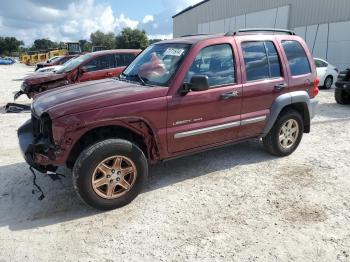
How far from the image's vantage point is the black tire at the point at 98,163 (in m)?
3.75

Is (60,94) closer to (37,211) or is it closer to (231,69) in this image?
(37,211)

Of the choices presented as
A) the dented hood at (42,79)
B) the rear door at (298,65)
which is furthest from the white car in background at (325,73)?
the dented hood at (42,79)

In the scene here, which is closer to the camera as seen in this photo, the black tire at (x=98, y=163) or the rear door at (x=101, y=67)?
the black tire at (x=98, y=163)

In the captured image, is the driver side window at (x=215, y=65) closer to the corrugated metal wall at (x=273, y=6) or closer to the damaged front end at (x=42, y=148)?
the damaged front end at (x=42, y=148)

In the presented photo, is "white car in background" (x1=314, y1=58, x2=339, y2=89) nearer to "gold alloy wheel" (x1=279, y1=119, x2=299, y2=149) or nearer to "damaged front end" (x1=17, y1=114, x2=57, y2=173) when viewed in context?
"gold alloy wheel" (x1=279, y1=119, x2=299, y2=149)

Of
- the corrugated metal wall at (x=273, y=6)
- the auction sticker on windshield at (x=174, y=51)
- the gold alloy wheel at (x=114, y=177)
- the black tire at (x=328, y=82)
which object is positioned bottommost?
Answer: the gold alloy wheel at (x=114, y=177)

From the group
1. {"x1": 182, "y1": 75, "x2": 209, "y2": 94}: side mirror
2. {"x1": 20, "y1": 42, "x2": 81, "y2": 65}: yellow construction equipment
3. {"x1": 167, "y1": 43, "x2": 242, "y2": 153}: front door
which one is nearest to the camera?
{"x1": 182, "y1": 75, "x2": 209, "y2": 94}: side mirror

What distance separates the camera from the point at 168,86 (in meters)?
4.29

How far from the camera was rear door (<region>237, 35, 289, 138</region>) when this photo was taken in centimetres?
493

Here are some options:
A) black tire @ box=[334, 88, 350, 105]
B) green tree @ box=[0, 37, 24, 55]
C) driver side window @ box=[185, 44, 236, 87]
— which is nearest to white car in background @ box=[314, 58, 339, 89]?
black tire @ box=[334, 88, 350, 105]

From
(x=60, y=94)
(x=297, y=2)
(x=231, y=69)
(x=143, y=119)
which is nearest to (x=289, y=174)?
(x=231, y=69)

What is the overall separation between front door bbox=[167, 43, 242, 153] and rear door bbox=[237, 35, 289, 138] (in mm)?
161

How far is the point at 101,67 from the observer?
1052cm

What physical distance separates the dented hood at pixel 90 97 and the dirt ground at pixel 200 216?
3.76ft
